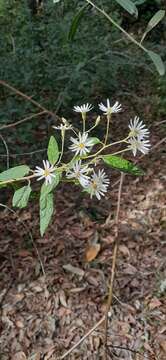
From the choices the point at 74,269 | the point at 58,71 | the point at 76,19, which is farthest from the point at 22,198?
the point at 58,71

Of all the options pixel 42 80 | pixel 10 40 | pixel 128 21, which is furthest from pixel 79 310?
pixel 128 21

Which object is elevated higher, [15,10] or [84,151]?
[84,151]

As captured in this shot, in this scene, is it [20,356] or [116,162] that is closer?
[116,162]

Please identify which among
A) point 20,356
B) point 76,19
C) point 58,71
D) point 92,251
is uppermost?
point 76,19

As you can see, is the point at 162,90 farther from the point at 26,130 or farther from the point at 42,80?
the point at 26,130

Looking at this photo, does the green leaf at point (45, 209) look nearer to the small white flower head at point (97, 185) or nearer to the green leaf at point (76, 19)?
the small white flower head at point (97, 185)

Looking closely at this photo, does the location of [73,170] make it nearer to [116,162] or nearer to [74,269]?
[116,162]
